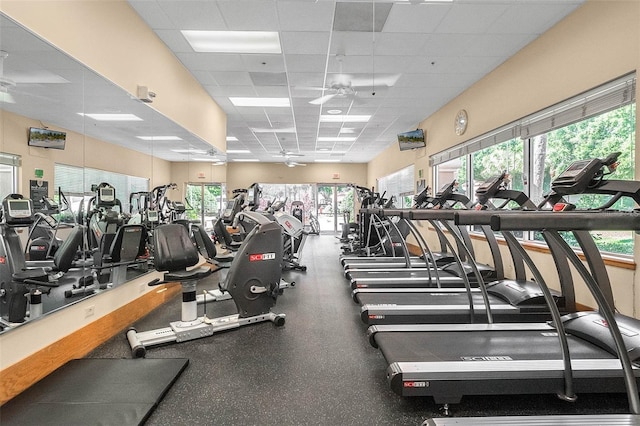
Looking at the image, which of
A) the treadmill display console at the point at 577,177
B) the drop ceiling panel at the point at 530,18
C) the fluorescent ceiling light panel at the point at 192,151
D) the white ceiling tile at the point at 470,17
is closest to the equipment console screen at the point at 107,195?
the fluorescent ceiling light panel at the point at 192,151

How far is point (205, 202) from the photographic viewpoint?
22.9ft

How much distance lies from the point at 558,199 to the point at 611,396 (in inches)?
49.9

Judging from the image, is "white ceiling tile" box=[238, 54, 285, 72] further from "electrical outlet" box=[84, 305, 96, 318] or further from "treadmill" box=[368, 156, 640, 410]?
"treadmill" box=[368, 156, 640, 410]

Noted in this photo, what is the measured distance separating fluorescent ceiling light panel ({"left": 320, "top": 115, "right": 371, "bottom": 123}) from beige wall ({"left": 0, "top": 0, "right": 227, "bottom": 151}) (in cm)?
309

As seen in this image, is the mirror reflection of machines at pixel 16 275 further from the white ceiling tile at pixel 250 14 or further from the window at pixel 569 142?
the window at pixel 569 142

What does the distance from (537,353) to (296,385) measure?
5.21 feet

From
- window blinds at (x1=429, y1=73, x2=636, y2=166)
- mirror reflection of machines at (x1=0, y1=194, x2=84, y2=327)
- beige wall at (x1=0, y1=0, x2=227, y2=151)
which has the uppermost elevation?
beige wall at (x1=0, y1=0, x2=227, y2=151)

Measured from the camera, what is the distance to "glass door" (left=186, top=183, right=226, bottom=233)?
6.33m

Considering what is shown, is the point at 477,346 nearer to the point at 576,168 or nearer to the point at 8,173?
the point at 576,168

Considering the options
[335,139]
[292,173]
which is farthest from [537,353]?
[292,173]

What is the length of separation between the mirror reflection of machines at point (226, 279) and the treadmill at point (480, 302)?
3.28ft

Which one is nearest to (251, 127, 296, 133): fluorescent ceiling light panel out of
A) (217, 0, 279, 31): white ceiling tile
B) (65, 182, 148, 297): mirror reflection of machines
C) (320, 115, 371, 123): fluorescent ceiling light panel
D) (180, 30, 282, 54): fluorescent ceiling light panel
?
(320, 115, 371, 123): fluorescent ceiling light panel

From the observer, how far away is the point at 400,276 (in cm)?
477

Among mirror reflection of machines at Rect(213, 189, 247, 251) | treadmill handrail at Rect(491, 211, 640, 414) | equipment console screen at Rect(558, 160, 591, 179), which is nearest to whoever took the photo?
treadmill handrail at Rect(491, 211, 640, 414)
